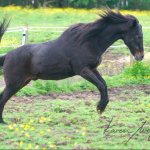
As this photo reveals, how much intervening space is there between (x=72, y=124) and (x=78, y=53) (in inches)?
51.6

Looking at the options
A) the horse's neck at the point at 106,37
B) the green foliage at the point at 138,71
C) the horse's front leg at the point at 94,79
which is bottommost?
the green foliage at the point at 138,71

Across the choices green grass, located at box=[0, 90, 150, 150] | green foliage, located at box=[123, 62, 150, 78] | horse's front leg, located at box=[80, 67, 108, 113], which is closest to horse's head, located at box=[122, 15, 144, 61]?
horse's front leg, located at box=[80, 67, 108, 113]

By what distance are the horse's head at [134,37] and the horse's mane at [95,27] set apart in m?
0.10

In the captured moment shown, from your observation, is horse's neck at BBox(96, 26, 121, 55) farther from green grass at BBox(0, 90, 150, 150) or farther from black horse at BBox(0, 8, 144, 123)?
green grass at BBox(0, 90, 150, 150)

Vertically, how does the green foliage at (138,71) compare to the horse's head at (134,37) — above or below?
below

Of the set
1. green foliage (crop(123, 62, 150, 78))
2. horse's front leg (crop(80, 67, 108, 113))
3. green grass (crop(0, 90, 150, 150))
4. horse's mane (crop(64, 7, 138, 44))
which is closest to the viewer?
green grass (crop(0, 90, 150, 150))

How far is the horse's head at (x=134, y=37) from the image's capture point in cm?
436

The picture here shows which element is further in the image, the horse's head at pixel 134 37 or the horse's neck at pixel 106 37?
the horse's neck at pixel 106 37

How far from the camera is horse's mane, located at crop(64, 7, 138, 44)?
4.46 m

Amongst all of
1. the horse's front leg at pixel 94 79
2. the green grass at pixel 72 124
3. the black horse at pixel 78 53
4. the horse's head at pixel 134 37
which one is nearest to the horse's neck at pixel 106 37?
the black horse at pixel 78 53

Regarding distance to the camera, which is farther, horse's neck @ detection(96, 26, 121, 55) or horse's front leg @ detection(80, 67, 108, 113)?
horse's neck @ detection(96, 26, 121, 55)

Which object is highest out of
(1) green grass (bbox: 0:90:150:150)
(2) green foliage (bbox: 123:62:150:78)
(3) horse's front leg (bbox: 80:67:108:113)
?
(3) horse's front leg (bbox: 80:67:108:113)

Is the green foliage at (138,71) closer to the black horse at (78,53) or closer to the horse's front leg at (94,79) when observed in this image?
the black horse at (78,53)

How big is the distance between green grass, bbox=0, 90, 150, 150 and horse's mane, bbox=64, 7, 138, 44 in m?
1.55
